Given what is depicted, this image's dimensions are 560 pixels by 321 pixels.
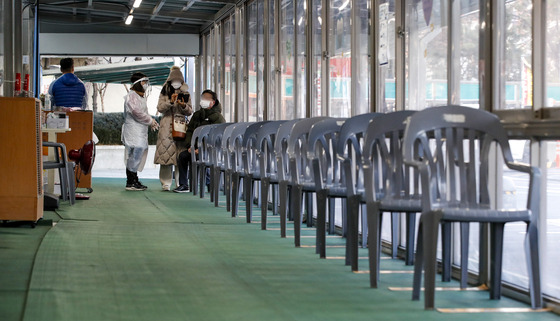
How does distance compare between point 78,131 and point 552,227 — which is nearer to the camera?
point 552,227

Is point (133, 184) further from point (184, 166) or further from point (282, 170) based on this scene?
point (282, 170)

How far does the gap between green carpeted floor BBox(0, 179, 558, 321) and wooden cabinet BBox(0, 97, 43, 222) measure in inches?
7.4

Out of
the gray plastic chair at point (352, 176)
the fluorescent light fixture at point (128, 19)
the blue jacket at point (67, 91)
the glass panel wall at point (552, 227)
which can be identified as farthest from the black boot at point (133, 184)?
the glass panel wall at point (552, 227)

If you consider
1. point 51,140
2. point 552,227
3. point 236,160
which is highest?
point 51,140

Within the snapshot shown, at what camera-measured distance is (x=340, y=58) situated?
830 cm

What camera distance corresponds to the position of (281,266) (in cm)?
553

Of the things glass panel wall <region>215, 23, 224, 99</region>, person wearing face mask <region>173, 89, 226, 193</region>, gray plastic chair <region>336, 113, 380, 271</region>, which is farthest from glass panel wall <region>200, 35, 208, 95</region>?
gray plastic chair <region>336, 113, 380, 271</region>

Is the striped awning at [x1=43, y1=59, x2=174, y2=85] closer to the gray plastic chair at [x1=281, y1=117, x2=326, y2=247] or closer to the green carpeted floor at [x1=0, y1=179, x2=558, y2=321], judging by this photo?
the green carpeted floor at [x1=0, y1=179, x2=558, y2=321]

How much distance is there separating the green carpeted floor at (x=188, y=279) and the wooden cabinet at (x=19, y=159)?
189 millimetres

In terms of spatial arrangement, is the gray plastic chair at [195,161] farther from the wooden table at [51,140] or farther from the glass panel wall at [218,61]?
the glass panel wall at [218,61]

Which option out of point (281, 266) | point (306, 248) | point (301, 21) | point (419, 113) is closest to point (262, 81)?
point (301, 21)

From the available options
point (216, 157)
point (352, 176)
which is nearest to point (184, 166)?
point (216, 157)

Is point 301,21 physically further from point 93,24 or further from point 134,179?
point 93,24

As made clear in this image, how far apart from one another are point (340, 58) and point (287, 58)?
7.17ft
